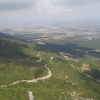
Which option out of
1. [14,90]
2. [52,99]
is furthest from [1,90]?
[52,99]

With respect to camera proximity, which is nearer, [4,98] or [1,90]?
[4,98]

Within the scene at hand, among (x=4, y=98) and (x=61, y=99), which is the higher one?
(x=4, y=98)

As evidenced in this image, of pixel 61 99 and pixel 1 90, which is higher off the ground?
pixel 1 90

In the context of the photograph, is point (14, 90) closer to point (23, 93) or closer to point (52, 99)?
point (23, 93)

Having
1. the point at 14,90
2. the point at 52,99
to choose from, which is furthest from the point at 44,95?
the point at 14,90

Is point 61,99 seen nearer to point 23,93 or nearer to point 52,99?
point 52,99

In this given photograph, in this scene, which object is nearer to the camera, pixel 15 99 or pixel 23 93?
pixel 15 99

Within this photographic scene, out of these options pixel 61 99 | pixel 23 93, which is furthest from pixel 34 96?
pixel 61 99
